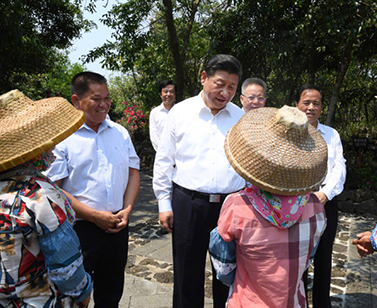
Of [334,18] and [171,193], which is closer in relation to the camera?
[171,193]

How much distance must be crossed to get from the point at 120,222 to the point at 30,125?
3.68ft

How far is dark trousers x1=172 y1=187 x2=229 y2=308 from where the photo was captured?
2314 mm

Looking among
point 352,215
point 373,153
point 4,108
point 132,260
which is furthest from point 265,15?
point 4,108

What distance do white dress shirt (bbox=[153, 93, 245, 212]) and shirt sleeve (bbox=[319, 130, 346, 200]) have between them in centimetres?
76

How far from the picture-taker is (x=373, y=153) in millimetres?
7691

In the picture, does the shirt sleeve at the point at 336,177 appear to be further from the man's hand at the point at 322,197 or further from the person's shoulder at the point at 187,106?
the person's shoulder at the point at 187,106

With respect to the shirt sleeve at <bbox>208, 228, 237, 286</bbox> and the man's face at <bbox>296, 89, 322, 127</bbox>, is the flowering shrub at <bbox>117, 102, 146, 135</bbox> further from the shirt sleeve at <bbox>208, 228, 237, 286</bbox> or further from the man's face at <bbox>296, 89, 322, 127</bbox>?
the shirt sleeve at <bbox>208, 228, 237, 286</bbox>

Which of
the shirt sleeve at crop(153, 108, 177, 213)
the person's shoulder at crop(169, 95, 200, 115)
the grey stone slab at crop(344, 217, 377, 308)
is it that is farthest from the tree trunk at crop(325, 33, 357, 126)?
the shirt sleeve at crop(153, 108, 177, 213)

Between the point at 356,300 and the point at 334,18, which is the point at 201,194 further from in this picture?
the point at 334,18

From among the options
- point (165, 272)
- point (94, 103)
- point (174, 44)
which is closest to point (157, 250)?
point (165, 272)

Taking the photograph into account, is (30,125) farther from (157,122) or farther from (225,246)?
(157,122)

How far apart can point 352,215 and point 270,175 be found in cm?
565

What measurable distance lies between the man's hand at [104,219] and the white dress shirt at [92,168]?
82mm

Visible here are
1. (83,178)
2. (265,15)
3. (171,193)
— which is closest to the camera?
(83,178)
